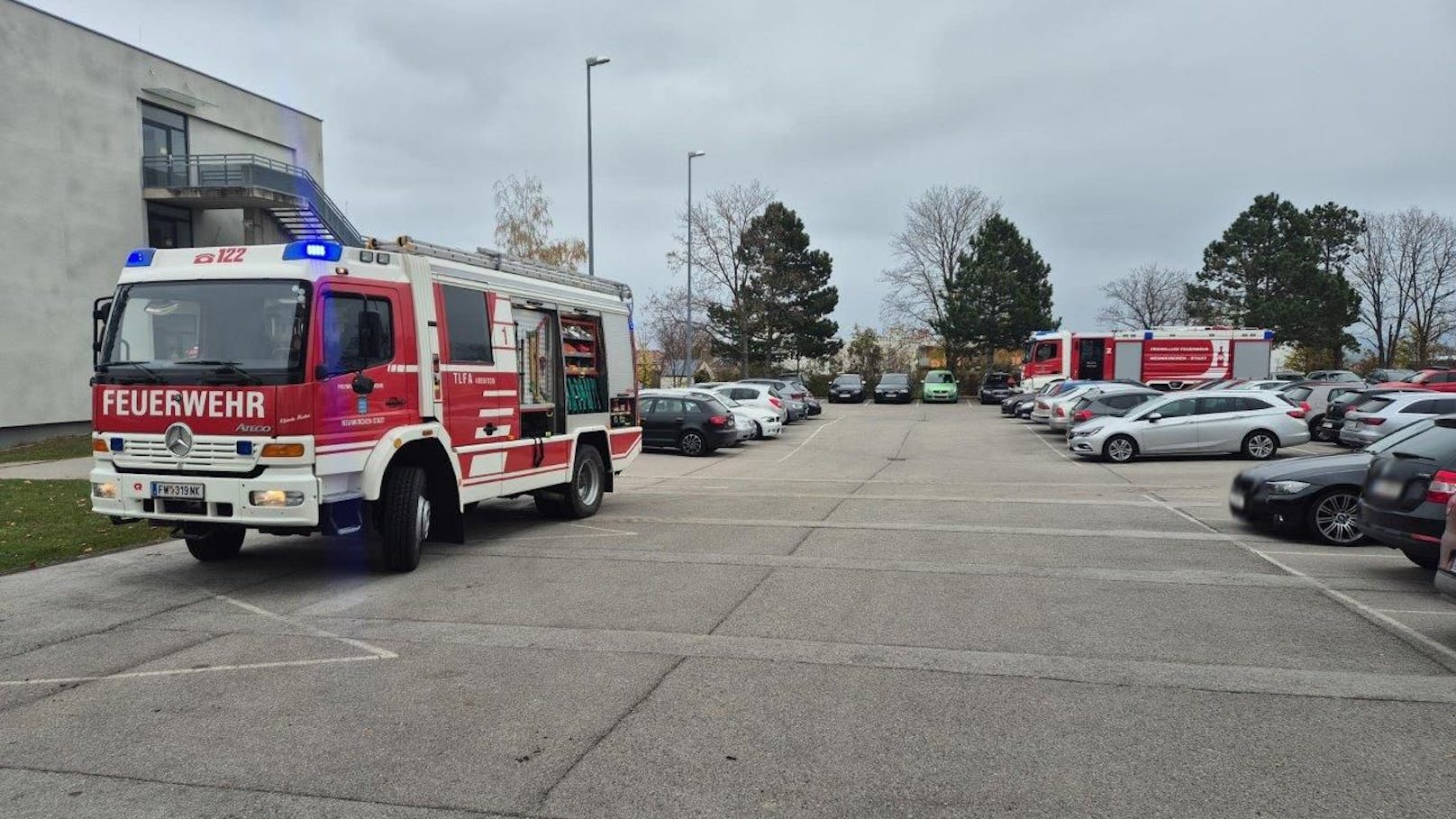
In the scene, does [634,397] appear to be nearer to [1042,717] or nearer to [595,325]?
[595,325]

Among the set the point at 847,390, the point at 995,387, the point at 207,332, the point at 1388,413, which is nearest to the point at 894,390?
the point at 847,390

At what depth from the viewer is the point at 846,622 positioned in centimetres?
646

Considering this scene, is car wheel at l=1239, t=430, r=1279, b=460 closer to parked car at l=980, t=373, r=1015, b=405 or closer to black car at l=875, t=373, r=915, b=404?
parked car at l=980, t=373, r=1015, b=405

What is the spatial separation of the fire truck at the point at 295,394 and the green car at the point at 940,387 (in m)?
41.7

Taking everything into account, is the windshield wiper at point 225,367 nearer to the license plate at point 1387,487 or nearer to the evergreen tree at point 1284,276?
the license plate at point 1387,487

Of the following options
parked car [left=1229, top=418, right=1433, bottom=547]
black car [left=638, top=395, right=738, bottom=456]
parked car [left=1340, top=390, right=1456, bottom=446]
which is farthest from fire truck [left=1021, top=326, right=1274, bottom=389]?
parked car [left=1229, top=418, right=1433, bottom=547]

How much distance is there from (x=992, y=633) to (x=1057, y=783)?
7.75ft

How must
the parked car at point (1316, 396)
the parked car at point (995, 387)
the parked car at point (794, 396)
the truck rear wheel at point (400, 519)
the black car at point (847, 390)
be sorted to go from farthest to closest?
the black car at point (847, 390), the parked car at point (995, 387), the parked car at point (794, 396), the parked car at point (1316, 396), the truck rear wheel at point (400, 519)

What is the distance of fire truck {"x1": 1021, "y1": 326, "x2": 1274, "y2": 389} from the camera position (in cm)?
3888

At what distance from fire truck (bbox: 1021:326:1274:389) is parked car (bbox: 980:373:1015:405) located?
5872mm

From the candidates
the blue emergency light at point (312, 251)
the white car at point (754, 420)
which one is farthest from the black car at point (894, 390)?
the blue emergency light at point (312, 251)

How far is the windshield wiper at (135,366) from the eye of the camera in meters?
7.33

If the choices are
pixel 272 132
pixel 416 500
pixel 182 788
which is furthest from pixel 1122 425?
pixel 272 132

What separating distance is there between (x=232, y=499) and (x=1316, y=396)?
88.1 feet
